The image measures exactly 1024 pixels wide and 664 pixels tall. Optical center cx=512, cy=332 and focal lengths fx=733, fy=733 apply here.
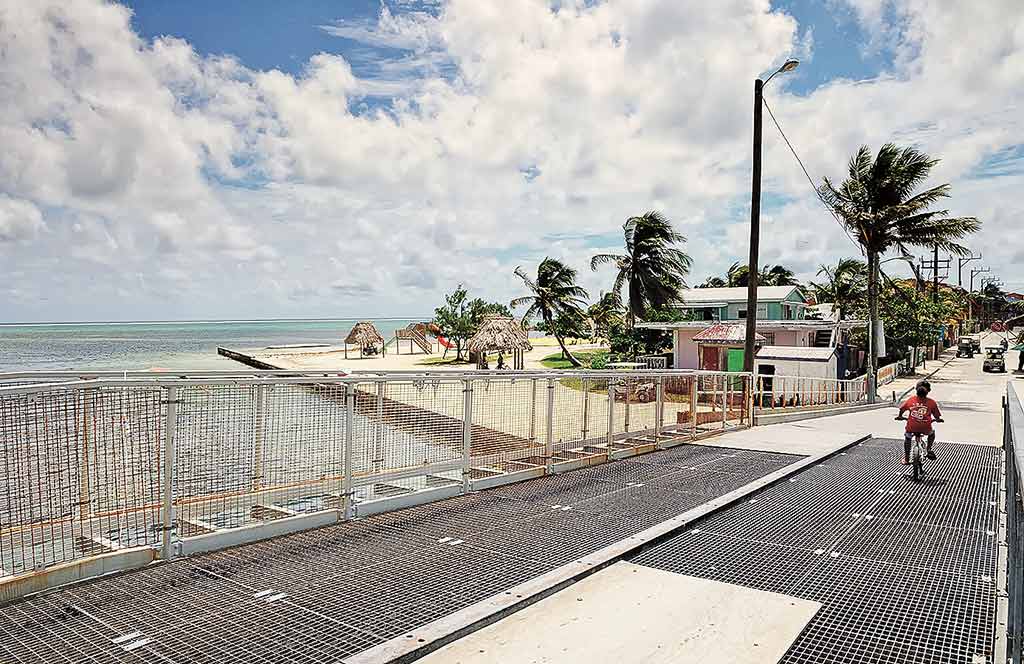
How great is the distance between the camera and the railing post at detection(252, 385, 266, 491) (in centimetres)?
612

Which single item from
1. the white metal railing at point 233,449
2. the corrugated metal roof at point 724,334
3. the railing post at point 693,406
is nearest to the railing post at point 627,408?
the white metal railing at point 233,449

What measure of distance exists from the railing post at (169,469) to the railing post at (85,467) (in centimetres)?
48

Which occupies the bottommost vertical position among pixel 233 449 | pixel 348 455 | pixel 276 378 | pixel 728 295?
pixel 348 455

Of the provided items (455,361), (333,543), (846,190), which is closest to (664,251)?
(846,190)

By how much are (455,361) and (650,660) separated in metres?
55.7

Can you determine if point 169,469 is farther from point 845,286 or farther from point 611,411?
point 845,286

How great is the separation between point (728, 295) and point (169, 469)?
151ft

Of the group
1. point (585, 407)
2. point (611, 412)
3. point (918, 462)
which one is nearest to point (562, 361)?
point (611, 412)

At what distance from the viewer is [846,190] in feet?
102

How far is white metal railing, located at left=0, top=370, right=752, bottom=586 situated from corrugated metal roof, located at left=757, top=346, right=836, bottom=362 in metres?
21.8

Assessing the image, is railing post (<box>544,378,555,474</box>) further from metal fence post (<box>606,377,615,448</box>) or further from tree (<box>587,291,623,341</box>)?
tree (<box>587,291,623,341</box>)

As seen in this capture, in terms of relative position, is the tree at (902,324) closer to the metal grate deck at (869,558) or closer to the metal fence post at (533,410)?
the metal grate deck at (869,558)

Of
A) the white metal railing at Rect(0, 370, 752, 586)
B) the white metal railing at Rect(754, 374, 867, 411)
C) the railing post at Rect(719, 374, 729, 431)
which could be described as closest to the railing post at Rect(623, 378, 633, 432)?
the white metal railing at Rect(0, 370, 752, 586)

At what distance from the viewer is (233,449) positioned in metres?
5.97
